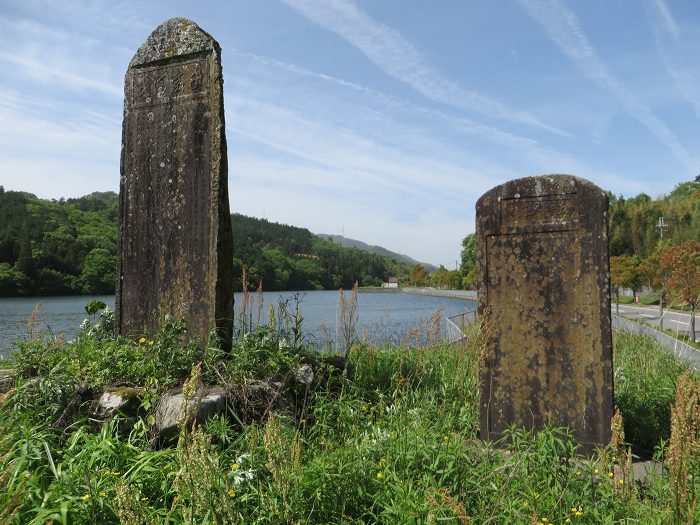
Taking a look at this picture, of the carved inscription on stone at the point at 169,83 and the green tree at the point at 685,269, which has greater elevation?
the carved inscription on stone at the point at 169,83

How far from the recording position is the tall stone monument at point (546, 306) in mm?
4344

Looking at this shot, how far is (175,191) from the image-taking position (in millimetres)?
5227

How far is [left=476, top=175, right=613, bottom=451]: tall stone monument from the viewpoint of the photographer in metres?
4.34

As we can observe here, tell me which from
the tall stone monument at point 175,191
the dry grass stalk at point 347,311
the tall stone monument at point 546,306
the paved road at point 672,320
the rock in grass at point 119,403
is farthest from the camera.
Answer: the paved road at point 672,320

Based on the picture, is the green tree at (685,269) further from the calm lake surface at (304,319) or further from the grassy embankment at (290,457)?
the grassy embankment at (290,457)

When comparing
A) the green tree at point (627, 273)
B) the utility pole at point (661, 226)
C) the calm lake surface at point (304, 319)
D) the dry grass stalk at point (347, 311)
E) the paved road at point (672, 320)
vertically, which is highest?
the utility pole at point (661, 226)

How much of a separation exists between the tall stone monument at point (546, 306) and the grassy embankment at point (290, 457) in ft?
1.19

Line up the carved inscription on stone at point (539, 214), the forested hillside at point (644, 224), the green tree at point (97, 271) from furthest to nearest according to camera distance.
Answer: the forested hillside at point (644, 224)
the green tree at point (97, 271)
the carved inscription on stone at point (539, 214)

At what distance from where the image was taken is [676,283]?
57.0 feet

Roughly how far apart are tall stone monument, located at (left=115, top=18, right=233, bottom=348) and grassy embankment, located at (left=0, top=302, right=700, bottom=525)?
41 centimetres

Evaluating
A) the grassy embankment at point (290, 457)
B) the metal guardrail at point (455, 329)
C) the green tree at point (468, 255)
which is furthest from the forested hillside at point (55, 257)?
the green tree at point (468, 255)

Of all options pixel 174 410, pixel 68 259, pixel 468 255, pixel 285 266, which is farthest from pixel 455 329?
pixel 468 255

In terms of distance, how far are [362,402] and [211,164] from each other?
2.73m

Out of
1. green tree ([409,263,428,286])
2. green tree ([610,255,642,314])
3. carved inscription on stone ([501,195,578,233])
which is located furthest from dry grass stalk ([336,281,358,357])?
green tree ([409,263,428,286])
